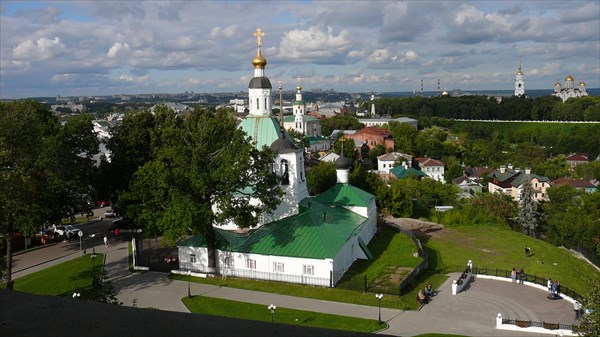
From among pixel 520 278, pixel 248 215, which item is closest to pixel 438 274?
pixel 520 278

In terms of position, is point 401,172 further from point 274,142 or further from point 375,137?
point 274,142

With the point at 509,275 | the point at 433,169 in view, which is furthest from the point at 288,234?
the point at 433,169

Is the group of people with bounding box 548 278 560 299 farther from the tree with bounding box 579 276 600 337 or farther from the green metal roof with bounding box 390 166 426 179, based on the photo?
the green metal roof with bounding box 390 166 426 179

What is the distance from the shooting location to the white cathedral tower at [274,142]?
2814 centimetres

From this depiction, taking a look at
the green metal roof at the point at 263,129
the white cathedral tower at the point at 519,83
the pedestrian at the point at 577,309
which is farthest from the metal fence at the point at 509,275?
the white cathedral tower at the point at 519,83

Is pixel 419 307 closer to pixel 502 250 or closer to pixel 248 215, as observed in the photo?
pixel 248 215

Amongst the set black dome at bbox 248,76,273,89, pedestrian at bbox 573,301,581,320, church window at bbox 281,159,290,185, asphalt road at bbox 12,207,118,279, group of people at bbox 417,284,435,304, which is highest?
black dome at bbox 248,76,273,89

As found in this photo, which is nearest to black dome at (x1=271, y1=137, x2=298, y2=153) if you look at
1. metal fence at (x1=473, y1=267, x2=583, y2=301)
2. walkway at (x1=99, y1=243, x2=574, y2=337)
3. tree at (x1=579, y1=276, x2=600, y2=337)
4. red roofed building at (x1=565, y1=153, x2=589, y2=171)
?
walkway at (x1=99, y1=243, x2=574, y2=337)

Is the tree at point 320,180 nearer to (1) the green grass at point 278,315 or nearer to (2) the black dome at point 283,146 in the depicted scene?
(2) the black dome at point 283,146

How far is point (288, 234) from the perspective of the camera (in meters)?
24.6

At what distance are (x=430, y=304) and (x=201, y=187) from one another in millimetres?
11384

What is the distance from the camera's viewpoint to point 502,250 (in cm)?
3281

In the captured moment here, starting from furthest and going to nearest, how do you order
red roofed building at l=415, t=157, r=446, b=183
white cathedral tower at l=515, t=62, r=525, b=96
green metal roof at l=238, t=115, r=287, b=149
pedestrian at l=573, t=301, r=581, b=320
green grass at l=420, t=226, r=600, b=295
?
white cathedral tower at l=515, t=62, r=525, b=96 → red roofed building at l=415, t=157, r=446, b=183 → green metal roof at l=238, t=115, r=287, b=149 → green grass at l=420, t=226, r=600, b=295 → pedestrian at l=573, t=301, r=581, b=320

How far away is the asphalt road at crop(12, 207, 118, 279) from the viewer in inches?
1040
